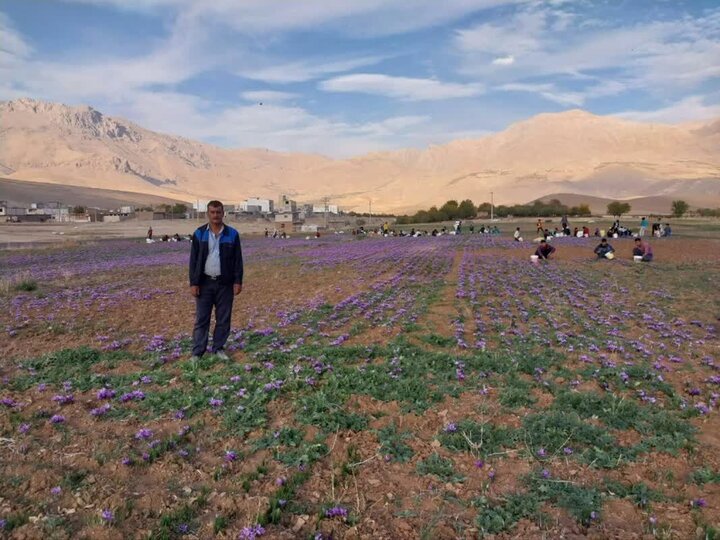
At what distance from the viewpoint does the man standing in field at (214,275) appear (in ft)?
24.2

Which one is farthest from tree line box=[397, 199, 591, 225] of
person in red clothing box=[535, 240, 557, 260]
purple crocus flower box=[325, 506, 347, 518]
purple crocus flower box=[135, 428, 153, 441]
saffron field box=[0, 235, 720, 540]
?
purple crocus flower box=[325, 506, 347, 518]

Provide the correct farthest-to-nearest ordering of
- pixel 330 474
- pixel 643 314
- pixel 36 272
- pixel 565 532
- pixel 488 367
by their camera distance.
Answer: pixel 36 272 < pixel 643 314 < pixel 488 367 < pixel 330 474 < pixel 565 532

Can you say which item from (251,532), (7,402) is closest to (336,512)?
(251,532)

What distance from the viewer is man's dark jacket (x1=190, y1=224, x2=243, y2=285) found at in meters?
7.35

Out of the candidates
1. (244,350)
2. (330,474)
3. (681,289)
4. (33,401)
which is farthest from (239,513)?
(681,289)

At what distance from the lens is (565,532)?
3822mm

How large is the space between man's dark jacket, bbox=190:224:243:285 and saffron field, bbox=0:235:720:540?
1.18 m

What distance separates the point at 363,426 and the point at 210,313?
10.5ft

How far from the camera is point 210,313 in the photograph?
24.5ft

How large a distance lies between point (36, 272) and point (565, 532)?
21.2 meters

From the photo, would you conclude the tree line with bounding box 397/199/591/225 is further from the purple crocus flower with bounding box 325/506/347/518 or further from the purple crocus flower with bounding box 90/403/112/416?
the purple crocus flower with bounding box 325/506/347/518

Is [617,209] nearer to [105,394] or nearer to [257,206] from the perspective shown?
[257,206]

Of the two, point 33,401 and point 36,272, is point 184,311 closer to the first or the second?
point 33,401

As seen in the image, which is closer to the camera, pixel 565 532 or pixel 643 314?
pixel 565 532
